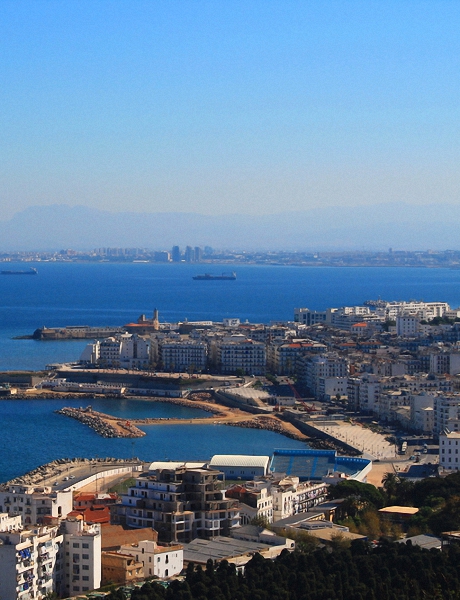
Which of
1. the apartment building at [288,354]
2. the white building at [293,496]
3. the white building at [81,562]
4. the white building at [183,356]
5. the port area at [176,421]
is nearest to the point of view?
the white building at [81,562]

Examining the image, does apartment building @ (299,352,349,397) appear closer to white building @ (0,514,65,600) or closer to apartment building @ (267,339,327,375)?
apartment building @ (267,339,327,375)

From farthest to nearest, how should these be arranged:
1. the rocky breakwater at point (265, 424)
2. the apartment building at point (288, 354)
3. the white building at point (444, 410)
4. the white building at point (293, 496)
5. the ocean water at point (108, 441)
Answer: the apartment building at point (288, 354) < the rocky breakwater at point (265, 424) < the white building at point (444, 410) < the ocean water at point (108, 441) < the white building at point (293, 496)

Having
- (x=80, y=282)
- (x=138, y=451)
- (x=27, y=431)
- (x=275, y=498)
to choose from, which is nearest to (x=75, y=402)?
(x=27, y=431)

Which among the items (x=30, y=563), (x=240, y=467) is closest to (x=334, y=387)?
(x=240, y=467)

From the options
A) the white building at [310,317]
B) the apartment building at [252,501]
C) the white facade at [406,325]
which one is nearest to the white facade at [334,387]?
the white facade at [406,325]

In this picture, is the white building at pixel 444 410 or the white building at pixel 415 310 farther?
the white building at pixel 415 310

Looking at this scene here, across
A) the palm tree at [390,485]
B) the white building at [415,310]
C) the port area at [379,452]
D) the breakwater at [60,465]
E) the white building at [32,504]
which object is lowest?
the port area at [379,452]

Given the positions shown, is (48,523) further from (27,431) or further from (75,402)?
(75,402)

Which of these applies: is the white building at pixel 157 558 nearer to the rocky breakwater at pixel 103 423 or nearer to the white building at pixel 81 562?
the white building at pixel 81 562
